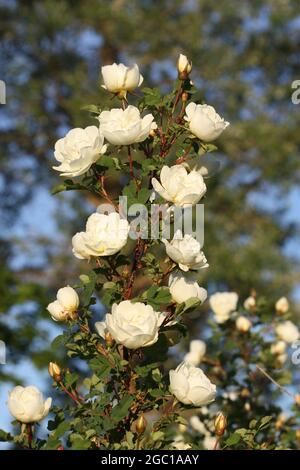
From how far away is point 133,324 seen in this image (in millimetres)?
1673

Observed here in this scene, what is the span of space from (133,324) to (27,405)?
11.0 inches

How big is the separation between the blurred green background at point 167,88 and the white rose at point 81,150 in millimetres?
6980

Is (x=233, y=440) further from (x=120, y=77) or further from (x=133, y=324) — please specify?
(x=120, y=77)

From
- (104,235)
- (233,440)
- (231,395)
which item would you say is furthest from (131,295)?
(231,395)

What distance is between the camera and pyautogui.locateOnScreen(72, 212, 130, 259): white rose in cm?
176

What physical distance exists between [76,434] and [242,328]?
1345mm

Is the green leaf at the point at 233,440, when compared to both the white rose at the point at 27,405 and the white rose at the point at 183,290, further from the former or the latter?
the white rose at the point at 27,405

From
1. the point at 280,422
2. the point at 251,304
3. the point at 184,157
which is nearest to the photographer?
the point at 184,157

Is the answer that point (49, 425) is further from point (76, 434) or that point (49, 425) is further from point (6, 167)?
point (6, 167)

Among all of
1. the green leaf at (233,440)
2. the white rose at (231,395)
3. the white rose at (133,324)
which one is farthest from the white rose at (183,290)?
the white rose at (231,395)

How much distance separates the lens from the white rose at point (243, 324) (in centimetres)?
293

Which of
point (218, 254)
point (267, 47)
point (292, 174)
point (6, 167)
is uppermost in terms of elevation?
point (267, 47)
